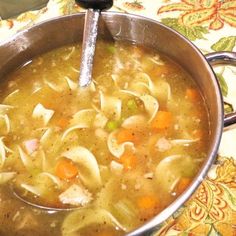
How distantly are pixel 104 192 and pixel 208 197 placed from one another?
1.39 ft

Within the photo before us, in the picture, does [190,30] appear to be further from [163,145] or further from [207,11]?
[163,145]

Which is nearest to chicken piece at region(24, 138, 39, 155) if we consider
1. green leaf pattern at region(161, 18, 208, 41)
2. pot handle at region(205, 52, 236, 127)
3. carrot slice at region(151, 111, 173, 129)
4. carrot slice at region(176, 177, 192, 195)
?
carrot slice at region(151, 111, 173, 129)

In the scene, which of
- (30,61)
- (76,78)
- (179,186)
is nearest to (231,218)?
(179,186)

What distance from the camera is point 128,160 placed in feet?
4.87

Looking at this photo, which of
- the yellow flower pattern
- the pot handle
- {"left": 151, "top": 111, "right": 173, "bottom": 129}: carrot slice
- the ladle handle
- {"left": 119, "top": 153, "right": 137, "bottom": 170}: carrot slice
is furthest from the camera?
the yellow flower pattern

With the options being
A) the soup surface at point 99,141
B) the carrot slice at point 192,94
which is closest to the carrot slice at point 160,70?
the soup surface at point 99,141

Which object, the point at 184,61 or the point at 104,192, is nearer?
the point at 104,192

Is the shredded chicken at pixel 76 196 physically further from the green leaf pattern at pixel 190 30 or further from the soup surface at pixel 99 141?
the green leaf pattern at pixel 190 30

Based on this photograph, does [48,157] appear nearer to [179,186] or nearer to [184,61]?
[179,186]

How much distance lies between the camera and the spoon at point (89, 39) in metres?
1.79

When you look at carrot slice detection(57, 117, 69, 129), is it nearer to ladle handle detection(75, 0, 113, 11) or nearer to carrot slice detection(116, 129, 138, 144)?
carrot slice detection(116, 129, 138, 144)

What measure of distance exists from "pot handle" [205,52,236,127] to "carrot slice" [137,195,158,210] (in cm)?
37

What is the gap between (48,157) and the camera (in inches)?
61.2

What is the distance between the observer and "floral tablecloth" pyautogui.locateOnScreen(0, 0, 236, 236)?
144cm
